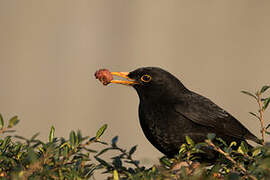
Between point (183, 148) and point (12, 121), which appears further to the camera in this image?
point (183, 148)

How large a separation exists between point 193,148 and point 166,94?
2.48 m

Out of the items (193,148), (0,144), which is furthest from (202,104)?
(0,144)

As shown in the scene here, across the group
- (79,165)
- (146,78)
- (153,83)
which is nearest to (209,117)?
(153,83)

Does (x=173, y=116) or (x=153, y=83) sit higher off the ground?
(x=153, y=83)

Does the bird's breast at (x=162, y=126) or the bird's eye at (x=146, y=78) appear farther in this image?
the bird's eye at (x=146, y=78)

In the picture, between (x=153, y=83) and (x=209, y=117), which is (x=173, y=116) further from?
(x=153, y=83)

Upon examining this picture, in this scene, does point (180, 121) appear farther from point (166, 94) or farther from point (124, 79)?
point (124, 79)

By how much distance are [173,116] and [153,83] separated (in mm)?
688

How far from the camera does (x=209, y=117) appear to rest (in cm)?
427

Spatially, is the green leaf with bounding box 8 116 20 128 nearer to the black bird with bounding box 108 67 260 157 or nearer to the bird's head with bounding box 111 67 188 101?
the black bird with bounding box 108 67 260 157

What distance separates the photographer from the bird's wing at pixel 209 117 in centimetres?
410

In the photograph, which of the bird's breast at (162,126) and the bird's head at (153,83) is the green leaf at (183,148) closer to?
the bird's breast at (162,126)

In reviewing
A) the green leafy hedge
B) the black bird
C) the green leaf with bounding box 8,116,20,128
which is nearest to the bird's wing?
the black bird

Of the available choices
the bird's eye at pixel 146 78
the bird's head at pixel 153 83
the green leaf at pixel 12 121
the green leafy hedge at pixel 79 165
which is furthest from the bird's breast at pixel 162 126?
the green leaf at pixel 12 121
